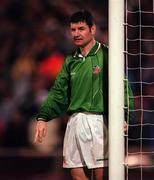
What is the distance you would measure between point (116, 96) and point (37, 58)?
3591 millimetres

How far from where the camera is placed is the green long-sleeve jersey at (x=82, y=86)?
394 centimetres

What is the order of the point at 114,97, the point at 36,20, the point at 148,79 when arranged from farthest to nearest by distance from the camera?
the point at 36,20, the point at 148,79, the point at 114,97

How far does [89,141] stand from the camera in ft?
13.0

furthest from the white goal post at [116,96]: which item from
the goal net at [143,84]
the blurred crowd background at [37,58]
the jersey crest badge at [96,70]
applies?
the blurred crowd background at [37,58]

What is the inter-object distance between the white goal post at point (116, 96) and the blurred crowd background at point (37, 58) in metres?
2.43

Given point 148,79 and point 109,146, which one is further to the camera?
point 148,79

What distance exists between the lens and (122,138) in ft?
12.7

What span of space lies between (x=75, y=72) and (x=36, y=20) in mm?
3984

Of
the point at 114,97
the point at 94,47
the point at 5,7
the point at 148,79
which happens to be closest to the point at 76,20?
the point at 94,47

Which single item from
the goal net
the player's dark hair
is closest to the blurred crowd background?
the goal net

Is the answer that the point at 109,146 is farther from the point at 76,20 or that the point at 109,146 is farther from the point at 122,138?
the point at 76,20

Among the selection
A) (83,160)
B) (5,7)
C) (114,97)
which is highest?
(5,7)

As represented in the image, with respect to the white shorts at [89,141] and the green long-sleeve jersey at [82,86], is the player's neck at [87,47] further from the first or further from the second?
the white shorts at [89,141]

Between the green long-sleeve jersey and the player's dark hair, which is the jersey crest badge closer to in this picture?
the green long-sleeve jersey
